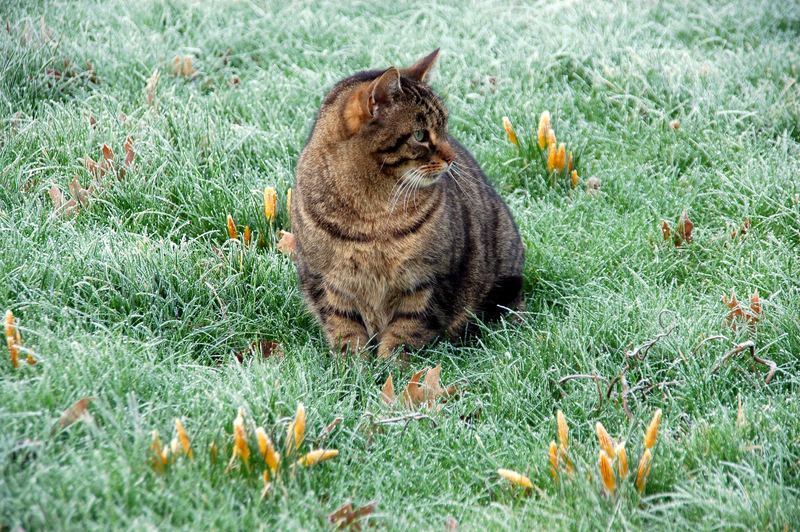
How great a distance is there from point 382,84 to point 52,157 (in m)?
2.05

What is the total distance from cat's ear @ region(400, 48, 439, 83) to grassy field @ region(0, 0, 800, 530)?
3.35 ft

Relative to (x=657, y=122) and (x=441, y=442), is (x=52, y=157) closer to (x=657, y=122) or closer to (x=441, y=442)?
(x=441, y=442)

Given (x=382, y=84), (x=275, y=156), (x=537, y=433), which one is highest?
(x=382, y=84)

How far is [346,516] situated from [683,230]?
8.00 ft

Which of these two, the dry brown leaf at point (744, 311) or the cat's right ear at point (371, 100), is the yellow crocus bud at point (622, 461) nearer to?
the dry brown leaf at point (744, 311)

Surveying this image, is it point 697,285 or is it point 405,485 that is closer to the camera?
point 405,485

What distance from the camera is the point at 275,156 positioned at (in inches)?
199

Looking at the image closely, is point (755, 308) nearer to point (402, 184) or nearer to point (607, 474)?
point (607, 474)

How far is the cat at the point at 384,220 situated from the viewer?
143 inches

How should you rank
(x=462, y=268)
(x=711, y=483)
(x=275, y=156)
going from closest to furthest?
(x=711, y=483) → (x=462, y=268) → (x=275, y=156)

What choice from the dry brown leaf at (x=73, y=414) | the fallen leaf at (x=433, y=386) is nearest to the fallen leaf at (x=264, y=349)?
the fallen leaf at (x=433, y=386)

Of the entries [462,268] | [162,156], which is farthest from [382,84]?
[162,156]

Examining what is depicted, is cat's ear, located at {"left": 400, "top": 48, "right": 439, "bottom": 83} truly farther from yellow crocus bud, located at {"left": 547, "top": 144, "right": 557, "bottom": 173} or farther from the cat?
yellow crocus bud, located at {"left": 547, "top": 144, "right": 557, "bottom": 173}

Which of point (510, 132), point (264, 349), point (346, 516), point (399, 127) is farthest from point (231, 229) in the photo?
point (346, 516)
